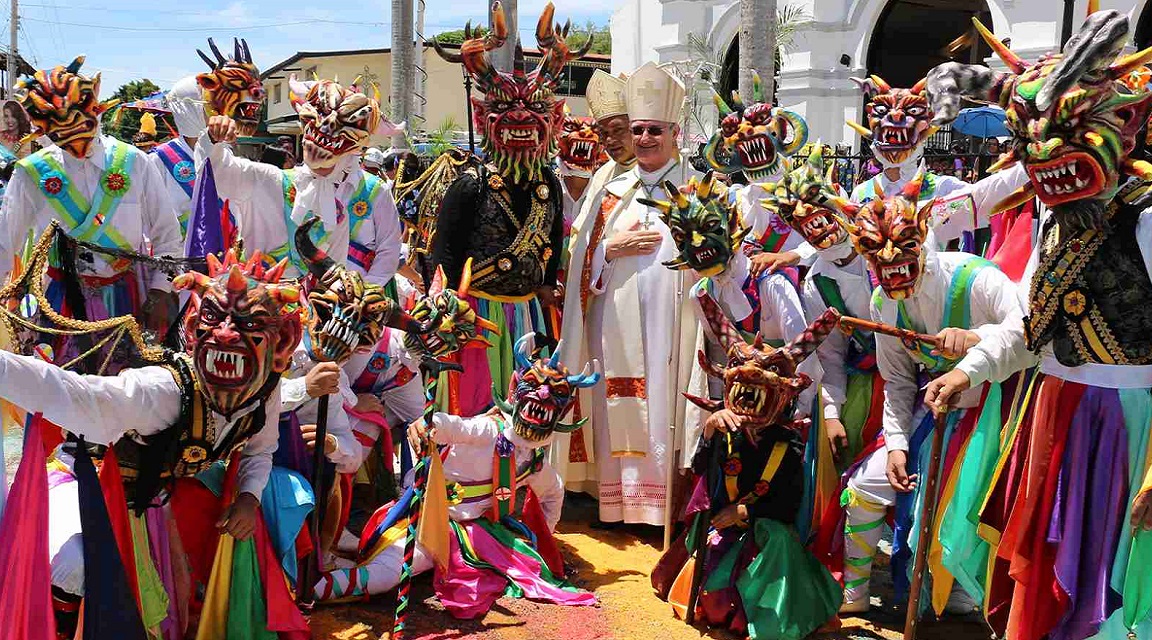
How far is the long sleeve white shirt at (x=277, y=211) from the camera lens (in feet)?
17.6

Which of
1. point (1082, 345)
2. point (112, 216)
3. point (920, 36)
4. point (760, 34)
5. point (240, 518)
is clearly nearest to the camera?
point (1082, 345)

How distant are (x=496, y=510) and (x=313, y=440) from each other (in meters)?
0.80

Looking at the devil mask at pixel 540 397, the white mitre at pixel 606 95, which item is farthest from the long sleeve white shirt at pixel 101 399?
the white mitre at pixel 606 95

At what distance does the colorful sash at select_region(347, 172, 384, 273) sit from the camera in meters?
5.64

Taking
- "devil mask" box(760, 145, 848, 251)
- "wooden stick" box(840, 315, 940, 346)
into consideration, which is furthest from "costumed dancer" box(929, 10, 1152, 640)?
"devil mask" box(760, 145, 848, 251)

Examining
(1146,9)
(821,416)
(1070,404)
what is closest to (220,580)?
(821,416)

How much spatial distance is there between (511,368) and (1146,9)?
14.2 meters

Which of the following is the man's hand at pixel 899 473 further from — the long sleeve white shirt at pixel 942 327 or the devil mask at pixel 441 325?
the devil mask at pixel 441 325

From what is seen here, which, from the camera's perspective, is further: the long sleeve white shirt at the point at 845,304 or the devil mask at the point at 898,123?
the devil mask at the point at 898,123

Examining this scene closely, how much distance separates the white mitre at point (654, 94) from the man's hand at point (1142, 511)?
2902 mm

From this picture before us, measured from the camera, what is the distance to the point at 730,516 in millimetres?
4375

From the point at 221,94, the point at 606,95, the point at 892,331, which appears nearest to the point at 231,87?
the point at 221,94

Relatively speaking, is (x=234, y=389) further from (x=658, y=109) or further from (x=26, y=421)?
(x=658, y=109)

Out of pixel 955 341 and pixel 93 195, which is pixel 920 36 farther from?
pixel 955 341
